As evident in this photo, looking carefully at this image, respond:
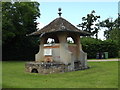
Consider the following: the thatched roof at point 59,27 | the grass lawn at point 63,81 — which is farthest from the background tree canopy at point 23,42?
the grass lawn at point 63,81

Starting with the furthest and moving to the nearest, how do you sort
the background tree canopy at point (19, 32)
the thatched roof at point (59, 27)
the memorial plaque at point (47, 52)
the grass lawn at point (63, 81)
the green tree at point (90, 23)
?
1. the green tree at point (90, 23)
2. the background tree canopy at point (19, 32)
3. the memorial plaque at point (47, 52)
4. the thatched roof at point (59, 27)
5. the grass lawn at point (63, 81)

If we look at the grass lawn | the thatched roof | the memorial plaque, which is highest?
the thatched roof

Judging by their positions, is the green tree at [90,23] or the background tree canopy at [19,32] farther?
the green tree at [90,23]

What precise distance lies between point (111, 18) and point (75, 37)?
162 feet

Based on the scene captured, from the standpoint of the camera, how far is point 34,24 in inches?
1517

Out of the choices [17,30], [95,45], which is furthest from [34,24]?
[95,45]

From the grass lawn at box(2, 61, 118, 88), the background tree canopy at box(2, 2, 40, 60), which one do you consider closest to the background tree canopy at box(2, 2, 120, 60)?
the background tree canopy at box(2, 2, 40, 60)

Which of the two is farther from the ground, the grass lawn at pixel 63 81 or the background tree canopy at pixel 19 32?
the background tree canopy at pixel 19 32

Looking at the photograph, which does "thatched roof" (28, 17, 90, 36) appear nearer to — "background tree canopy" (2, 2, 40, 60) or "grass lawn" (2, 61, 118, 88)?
"grass lawn" (2, 61, 118, 88)

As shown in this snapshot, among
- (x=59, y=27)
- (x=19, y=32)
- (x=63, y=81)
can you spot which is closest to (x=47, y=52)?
(x=59, y=27)

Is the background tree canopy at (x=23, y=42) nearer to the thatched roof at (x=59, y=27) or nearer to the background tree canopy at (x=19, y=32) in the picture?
the background tree canopy at (x=19, y=32)

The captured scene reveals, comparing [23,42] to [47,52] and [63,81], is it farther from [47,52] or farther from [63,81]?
[63,81]

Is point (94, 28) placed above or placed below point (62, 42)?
above

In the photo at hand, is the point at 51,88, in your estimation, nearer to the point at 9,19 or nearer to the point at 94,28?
the point at 9,19
